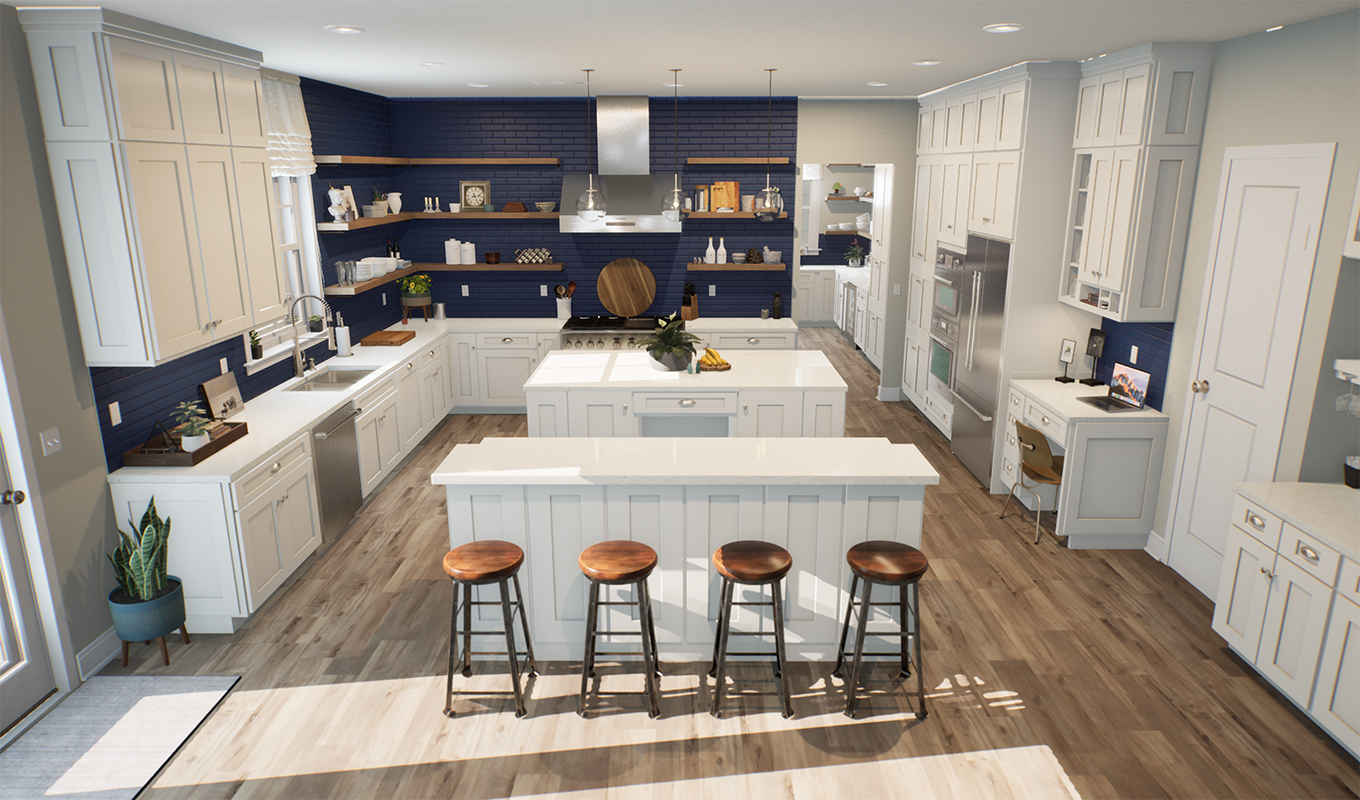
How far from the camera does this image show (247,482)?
163 inches

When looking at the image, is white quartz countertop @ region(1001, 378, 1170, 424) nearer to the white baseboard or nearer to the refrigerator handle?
the refrigerator handle

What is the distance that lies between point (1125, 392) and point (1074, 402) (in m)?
0.36

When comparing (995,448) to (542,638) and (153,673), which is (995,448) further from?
(153,673)

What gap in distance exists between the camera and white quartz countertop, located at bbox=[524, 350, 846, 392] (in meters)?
5.49

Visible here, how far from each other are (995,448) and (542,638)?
399cm

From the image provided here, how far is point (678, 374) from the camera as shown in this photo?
18.7 feet

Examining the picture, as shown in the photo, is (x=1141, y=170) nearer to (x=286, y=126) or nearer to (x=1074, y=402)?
(x=1074, y=402)

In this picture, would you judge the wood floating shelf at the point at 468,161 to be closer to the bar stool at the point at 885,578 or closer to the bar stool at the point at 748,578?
the bar stool at the point at 748,578

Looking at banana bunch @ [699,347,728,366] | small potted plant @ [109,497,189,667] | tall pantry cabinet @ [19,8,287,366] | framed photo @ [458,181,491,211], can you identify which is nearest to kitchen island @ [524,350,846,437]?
banana bunch @ [699,347,728,366]

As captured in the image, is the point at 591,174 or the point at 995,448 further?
the point at 591,174

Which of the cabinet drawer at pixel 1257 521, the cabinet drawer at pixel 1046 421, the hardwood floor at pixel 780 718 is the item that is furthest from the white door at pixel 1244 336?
the cabinet drawer at pixel 1046 421

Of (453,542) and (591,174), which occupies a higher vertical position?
(591,174)

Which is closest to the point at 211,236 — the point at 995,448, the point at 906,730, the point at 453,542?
the point at 453,542

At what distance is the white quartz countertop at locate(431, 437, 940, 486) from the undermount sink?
2.43 m
